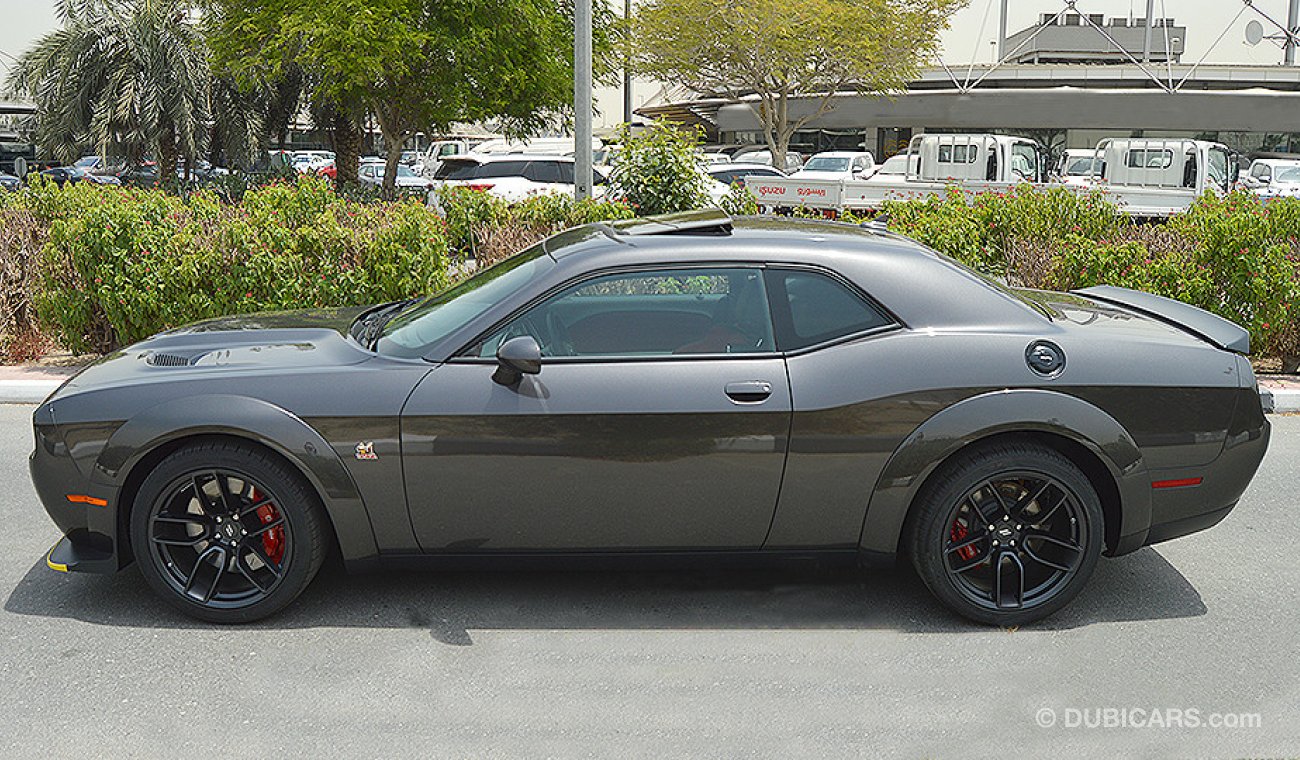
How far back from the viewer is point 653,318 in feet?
15.2

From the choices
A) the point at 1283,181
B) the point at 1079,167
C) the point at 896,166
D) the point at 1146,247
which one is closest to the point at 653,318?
the point at 1146,247

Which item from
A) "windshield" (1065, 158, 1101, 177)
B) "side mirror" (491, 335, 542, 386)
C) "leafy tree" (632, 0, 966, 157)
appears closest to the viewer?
"side mirror" (491, 335, 542, 386)

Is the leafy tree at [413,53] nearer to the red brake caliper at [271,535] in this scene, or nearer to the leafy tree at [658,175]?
the leafy tree at [658,175]

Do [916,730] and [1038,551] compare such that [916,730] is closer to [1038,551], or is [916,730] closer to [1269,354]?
[1038,551]

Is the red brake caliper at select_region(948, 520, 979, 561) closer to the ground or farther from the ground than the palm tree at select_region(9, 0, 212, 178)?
closer to the ground

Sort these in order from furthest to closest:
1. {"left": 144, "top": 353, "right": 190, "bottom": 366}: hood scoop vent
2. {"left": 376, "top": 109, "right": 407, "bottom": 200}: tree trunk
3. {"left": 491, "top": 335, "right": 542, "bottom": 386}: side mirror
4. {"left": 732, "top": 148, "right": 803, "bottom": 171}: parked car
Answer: {"left": 732, "top": 148, "right": 803, "bottom": 171}: parked car < {"left": 376, "top": 109, "right": 407, "bottom": 200}: tree trunk < {"left": 144, "top": 353, "right": 190, "bottom": 366}: hood scoop vent < {"left": 491, "top": 335, "right": 542, "bottom": 386}: side mirror

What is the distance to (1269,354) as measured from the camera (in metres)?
9.25

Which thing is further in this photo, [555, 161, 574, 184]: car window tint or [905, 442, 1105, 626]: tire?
[555, 161, 574, 184]: car window tint

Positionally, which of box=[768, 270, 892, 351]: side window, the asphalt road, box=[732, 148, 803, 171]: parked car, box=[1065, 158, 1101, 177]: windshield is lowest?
the asphalt road

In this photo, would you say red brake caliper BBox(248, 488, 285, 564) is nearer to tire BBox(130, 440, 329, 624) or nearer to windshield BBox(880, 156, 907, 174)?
tire BBox(130, 440, 329, 624)

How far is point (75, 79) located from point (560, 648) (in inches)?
899

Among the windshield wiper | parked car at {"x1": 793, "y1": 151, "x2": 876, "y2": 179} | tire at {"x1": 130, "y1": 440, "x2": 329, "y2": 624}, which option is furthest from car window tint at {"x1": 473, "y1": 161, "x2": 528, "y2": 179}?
tire at {"x1": 130, "y1": 440, "x2": 329, "y2": 624}

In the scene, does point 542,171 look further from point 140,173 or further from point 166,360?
point 166,360

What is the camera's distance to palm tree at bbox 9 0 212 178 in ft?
75.9
